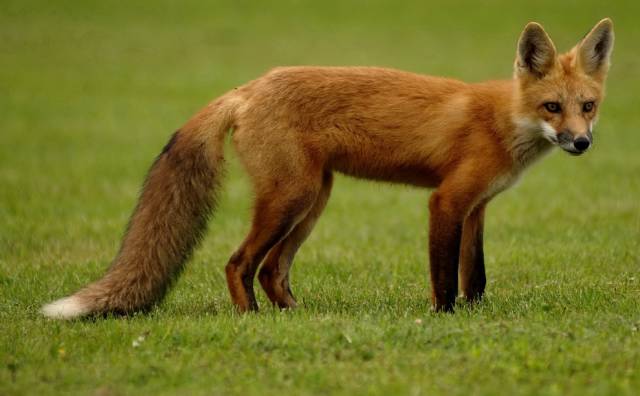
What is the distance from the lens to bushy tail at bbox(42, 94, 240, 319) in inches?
286

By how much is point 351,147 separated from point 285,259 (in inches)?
48.5

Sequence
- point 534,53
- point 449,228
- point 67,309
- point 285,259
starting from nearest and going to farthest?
point 67,309 < point 449,228 < point 534,53 < point 285,259

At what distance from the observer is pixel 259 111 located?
7613mm

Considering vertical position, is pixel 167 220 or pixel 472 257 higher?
pixel 167 220

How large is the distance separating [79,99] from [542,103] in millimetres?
20762

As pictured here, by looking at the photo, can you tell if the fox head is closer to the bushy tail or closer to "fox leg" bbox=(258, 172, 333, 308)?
"fox leg" bbox=(258, 172, 333, 308)

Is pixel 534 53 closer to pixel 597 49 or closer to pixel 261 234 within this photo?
pixel 597 49

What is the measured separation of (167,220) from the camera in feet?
24.6

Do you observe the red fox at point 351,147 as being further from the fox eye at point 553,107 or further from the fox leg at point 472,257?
the fox leg at point 472,257

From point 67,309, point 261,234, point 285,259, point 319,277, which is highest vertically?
point 261,234

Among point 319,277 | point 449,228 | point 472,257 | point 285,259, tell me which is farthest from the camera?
point 319,277

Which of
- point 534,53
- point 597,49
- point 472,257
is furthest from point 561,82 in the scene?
point 472,257

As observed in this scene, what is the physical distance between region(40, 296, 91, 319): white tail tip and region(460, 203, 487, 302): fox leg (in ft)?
10.5

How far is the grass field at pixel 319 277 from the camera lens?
18.9 ft
